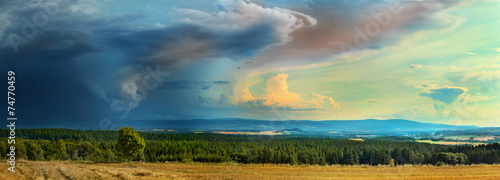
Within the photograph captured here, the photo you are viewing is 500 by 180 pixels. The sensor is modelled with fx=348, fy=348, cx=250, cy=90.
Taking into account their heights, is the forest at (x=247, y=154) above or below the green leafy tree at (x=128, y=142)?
below

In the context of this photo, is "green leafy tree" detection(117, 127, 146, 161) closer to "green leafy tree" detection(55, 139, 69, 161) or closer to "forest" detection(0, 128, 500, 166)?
"forest" detection(0, 128, 500, 166)

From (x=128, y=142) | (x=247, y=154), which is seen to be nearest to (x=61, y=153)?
(x=128, y=142)

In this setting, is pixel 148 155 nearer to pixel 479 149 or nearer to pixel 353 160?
pixel 353 160

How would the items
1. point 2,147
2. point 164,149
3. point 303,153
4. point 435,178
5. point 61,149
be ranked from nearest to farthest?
1. point 435,178
2. point 2,147
3. point 61,149
4. point 303,153
5. point 164,149

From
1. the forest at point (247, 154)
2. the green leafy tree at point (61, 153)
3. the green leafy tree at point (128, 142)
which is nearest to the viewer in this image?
the green leafy tree at point (128, 142)

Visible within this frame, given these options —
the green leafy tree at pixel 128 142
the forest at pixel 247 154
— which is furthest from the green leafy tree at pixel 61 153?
the green leafy tree at pixel 128 142

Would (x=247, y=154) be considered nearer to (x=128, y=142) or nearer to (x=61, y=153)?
(x=128, y=142)

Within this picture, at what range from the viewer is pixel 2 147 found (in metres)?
69.1

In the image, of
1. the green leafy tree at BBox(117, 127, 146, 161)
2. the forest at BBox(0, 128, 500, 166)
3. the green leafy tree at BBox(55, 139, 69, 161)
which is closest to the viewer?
the green leafy tree at BBox(117, 127, 146, 161)

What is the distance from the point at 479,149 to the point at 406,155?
20.1 meters

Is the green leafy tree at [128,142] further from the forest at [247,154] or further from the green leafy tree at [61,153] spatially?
the green leafy tree at [61,153]

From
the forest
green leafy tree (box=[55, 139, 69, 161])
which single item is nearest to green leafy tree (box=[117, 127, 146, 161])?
the forest

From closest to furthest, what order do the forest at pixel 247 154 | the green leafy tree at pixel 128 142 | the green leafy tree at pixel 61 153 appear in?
1. the green leafy tree at pixel 128 142
2. the forest at pixel 247 154
3. the green leafy tree at pixel 61 153

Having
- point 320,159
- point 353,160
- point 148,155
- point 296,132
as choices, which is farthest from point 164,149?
point 296,132
